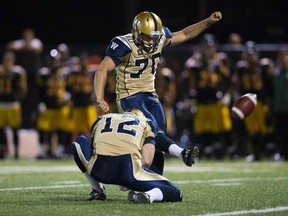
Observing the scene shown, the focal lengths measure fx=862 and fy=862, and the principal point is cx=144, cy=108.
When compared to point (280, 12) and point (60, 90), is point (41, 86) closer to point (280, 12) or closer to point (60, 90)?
point (60, 90)

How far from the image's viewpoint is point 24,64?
44.9 feet

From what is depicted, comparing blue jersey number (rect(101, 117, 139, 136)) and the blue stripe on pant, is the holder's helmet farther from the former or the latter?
the blue stripe on pant

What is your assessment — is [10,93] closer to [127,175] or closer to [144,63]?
[144,63]

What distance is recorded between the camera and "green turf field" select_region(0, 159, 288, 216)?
5688 mm

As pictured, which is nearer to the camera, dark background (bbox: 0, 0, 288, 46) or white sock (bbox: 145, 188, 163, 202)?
white sock (bbox: 145, 188, 163, 202)

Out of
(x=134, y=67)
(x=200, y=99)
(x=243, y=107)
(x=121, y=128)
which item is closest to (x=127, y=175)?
(x=121, y=128)

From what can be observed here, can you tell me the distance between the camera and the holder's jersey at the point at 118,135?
6035 millimetres

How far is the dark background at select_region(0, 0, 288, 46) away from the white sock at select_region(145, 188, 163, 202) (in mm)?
10750

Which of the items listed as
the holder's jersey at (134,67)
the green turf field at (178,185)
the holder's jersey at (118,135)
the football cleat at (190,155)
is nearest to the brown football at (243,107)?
the green turf field at (178,185)

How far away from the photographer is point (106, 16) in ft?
59.9

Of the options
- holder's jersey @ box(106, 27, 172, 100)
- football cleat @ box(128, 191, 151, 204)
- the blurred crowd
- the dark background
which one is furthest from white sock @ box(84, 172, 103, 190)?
the dark background

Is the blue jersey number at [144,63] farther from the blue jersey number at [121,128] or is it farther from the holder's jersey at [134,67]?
the blue jersey number at [121,128]

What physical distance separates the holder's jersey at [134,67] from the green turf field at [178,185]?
87 centimetres

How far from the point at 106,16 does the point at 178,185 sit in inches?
430
